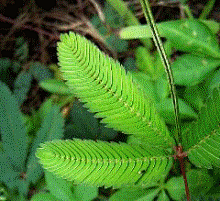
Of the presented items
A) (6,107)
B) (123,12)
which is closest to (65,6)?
(123,12)

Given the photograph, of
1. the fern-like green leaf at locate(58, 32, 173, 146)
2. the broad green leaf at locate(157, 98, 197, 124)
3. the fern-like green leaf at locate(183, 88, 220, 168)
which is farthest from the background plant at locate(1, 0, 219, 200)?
the fern-like green leaf at locate(58, 32, 173, 146)

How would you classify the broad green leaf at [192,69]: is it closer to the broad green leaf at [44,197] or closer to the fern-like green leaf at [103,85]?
the fern-like green leaf at [103,85]

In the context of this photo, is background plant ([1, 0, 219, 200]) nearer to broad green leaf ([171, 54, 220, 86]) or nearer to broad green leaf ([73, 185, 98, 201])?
broad green leaf ([171, 54, 220, 86])

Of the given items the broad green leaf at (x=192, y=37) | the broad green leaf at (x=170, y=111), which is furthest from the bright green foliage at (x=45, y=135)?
the broad green leaf at (x=192, y=37)

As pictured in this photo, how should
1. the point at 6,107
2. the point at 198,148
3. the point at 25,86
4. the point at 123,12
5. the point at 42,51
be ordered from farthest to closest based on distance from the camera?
the point at 42,51
the point at 25,86
the point at 123,12
the point at 6,107
the point at 198,148

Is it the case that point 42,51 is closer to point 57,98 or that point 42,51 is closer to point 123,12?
point 57,98
